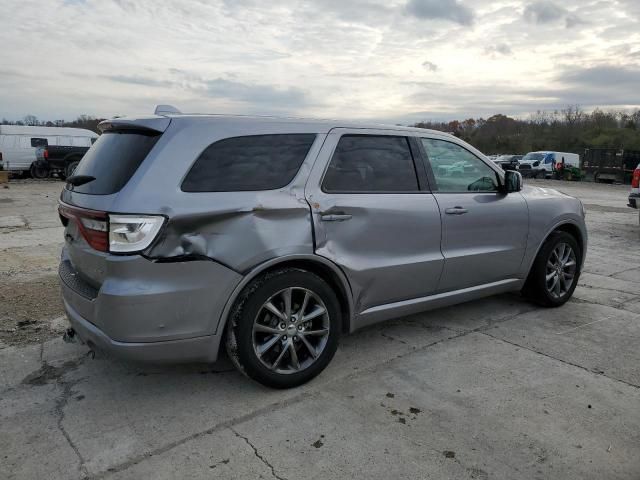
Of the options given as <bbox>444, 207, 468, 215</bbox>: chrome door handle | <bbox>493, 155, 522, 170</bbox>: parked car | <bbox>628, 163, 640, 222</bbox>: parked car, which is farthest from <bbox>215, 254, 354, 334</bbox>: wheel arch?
<bbox>628, 163, 640, 222</bbox>: parked car

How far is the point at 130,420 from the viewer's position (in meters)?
3.05

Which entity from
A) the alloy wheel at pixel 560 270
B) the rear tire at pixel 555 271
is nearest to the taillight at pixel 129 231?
the rear tire at pixel 555 271

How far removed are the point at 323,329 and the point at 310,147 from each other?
1217 mm

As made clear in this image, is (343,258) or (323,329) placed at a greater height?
(343,258)

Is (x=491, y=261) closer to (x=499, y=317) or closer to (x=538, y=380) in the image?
(x=499, y=317)

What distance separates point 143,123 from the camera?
3.18 m

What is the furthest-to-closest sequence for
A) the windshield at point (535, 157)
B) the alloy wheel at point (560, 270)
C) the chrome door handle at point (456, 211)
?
the windshield at point (535, 157)
the alloy wheel at point (560, 270)
the chrome door handle at point (456, 211)

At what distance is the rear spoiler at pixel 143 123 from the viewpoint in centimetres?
311

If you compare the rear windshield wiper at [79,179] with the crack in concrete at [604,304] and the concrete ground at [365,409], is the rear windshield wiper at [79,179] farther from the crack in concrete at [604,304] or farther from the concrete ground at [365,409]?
the crack in concrete at [604,304]

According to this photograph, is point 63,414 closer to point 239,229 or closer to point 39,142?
point 239,229

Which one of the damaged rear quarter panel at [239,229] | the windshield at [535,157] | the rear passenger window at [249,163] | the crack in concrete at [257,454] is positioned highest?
the windshield at [535,157]

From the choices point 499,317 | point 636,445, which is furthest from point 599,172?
point 636,445

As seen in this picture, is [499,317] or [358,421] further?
[499,317]

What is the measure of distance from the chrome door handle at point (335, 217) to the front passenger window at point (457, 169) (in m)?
1.03
